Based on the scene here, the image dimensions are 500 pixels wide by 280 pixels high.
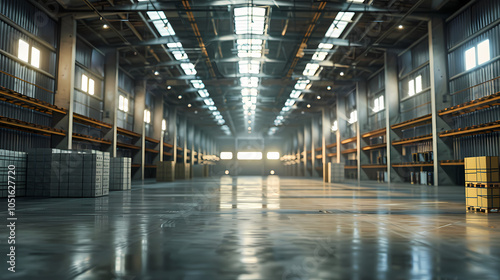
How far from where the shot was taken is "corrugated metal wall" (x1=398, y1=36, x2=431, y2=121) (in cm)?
2634

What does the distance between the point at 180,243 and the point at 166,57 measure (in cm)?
2758

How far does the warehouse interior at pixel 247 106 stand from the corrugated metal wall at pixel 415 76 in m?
0.15

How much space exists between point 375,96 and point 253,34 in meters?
15.9

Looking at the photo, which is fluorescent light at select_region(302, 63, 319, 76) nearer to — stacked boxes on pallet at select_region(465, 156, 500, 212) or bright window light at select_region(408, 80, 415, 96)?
bright window light at select_region(408, 80, 415, 96)

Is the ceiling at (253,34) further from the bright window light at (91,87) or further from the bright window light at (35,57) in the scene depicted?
the bright window light at (91,87)

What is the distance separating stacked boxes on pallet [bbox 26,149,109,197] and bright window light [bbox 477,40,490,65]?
745 inches

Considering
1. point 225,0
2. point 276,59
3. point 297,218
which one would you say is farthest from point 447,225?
point 276,59

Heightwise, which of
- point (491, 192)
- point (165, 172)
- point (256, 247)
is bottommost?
point (256, 247)

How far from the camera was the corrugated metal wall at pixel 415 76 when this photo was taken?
26.3 meters

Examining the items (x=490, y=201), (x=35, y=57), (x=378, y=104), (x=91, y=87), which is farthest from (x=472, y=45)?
(x=91, y=87)

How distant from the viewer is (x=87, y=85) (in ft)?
88.6

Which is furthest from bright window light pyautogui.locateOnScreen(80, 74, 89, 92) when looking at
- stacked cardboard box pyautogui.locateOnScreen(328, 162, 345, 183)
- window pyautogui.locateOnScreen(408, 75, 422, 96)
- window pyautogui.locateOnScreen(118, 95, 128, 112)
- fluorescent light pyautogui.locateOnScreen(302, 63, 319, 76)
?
window pyautogui.locateOnScreen(408, 75, 422, 96)

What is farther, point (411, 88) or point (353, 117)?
point (353, 117)

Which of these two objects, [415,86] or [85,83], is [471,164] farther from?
[85,83]
